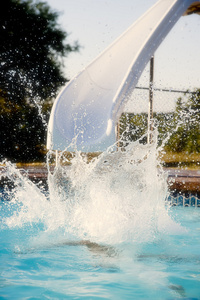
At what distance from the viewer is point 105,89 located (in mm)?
5711

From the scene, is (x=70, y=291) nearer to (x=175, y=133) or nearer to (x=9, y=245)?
(x=9, y=245)

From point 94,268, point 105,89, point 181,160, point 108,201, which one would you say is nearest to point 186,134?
point 181,160

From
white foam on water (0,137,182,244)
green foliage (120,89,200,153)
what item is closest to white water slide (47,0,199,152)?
white foam on water (0,137,182,244)

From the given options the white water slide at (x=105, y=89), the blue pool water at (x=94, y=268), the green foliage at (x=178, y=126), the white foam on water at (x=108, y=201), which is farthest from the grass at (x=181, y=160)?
the blue pool water at (x=94, y=268)

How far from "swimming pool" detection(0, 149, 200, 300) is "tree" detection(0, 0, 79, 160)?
24.5 ft

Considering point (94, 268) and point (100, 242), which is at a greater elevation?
point (100, 242)

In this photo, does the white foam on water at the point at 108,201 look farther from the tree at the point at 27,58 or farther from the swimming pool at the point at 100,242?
the tree at the point at 27,58

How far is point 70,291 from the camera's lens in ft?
8.02

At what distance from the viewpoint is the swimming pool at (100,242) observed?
2.53 meters

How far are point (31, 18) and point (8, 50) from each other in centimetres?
151

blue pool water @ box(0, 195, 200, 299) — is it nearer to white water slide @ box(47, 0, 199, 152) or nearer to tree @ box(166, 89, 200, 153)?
white water slide @ box(47, 0, 199, 152)

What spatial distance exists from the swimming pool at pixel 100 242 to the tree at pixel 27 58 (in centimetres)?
747

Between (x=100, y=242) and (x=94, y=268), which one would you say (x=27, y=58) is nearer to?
(x=100, y=242)

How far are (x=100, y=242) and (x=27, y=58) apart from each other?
1110cm
